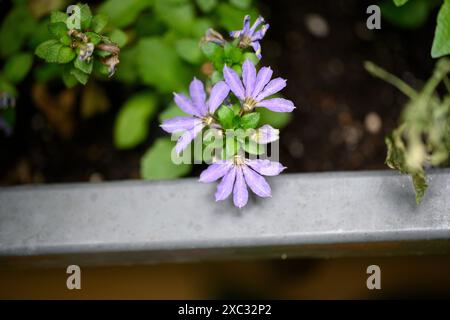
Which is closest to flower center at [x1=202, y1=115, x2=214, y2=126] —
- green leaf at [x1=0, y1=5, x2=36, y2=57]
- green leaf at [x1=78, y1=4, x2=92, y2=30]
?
green leaf at [x1=78, y1=4, x2=92, y2=30]

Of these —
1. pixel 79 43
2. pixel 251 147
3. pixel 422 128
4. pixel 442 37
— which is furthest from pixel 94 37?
pixel 422 128

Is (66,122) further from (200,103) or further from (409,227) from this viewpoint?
(409,227)

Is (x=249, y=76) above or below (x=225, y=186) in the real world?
above

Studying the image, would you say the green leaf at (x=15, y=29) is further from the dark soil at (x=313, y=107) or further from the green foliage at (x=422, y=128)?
the green foliage at (x=422, y=128)

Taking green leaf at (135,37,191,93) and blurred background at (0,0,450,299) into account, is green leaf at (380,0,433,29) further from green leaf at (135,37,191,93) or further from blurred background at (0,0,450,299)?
green leaf at (135,37,191,93)

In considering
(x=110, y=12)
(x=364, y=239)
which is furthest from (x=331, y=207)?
(x=110, y=12)

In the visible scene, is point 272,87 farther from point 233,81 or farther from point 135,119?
point 135,119
